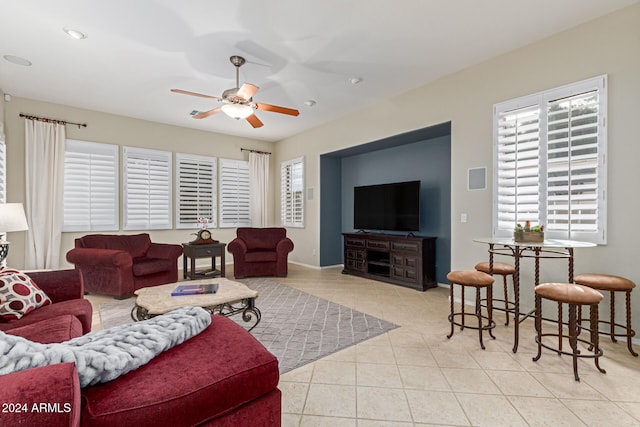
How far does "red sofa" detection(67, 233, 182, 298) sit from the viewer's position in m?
4.18

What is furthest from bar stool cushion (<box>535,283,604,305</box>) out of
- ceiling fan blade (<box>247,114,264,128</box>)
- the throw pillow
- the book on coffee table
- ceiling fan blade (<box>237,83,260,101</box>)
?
the throw pillow

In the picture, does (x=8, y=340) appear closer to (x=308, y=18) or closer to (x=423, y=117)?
(x=308, y=18)

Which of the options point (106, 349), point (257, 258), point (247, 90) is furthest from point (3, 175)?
point (106, 349)

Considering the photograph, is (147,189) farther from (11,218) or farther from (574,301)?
(574,301)

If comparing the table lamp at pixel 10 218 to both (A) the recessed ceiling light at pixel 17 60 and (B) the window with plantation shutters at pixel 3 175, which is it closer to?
(B) the window with plantation shutters at pixel 3 175

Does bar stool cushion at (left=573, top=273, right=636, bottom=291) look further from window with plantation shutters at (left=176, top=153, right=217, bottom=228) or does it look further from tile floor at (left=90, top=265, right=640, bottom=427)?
window with plantation shutters at (left=176, top=153, right=217, bottom=228)

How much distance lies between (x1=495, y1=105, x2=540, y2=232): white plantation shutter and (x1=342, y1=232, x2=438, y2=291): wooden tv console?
135 centimetres

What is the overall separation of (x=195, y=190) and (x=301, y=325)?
4.42 metres

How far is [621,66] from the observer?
2.81 m

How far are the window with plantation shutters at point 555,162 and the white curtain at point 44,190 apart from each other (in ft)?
21.2

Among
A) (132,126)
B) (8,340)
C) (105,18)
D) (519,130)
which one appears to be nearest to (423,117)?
(519,130)

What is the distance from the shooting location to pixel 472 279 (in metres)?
2.73

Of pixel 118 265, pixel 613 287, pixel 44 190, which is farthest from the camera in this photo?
pixel 44 190

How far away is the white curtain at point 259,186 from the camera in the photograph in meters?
7.26
